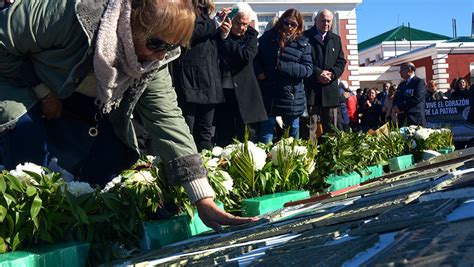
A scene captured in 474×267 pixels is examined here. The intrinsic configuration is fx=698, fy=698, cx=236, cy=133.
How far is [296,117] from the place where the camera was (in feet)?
22.0

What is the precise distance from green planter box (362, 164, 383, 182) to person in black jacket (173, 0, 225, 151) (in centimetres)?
120

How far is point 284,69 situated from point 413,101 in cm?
506

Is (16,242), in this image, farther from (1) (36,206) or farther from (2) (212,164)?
(2) (212,164)

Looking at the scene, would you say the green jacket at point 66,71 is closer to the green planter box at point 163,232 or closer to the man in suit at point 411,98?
the green planter box at point 163,232

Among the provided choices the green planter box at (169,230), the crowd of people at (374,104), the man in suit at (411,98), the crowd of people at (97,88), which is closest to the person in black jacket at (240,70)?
the crowd of people at (97,88)

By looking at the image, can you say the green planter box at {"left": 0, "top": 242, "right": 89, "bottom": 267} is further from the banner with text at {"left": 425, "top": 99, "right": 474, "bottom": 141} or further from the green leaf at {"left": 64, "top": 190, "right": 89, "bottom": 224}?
the banner with text at {"left": 425, "top": 99, "right": 474, "bottom": 141}

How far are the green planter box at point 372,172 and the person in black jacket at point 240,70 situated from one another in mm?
1092

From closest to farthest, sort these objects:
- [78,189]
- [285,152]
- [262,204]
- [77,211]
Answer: [77,211] < [78,189] < [262,204] < [285,152]

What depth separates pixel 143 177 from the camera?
2.72m

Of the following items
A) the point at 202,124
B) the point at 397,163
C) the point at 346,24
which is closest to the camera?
the point at 202,124

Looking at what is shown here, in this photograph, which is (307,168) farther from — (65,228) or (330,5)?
(330,5)

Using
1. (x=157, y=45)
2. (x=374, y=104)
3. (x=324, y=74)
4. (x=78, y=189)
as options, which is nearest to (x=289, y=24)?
(x=324, y=74)

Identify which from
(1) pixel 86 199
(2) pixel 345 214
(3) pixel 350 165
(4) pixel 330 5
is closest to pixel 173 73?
(3) pixel 350 165

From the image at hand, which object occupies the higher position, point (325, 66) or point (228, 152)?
point (325, 66)
